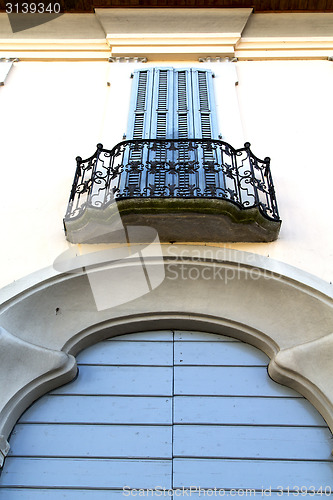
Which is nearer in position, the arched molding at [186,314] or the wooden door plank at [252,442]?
the wooden door plank at [252,442]

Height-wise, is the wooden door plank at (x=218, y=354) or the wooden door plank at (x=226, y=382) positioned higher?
the wooden door plank at (x=218, y=354)

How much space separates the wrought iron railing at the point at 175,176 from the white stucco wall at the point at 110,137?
1.05 feet

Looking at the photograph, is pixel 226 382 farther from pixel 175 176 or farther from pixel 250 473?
pixel 175 176

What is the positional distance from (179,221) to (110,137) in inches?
83.7

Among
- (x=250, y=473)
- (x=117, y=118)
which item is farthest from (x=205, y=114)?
(x=250, y=473)

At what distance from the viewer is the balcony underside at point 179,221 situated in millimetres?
4824

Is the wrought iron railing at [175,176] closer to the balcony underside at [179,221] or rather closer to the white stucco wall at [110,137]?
the balcony underside at [179,221]

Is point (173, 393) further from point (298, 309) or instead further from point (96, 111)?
point (96, 111)

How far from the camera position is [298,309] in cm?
459

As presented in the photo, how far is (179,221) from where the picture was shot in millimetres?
4875

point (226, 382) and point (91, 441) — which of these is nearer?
point (91, 441)

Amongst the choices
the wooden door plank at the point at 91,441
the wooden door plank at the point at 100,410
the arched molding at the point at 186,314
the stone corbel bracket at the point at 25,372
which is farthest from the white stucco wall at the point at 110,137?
the wooden door plank at the point at 91,441

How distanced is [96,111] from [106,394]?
432 cm

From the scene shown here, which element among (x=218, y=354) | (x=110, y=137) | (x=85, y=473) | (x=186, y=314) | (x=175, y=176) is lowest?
(x=85, y=473)
